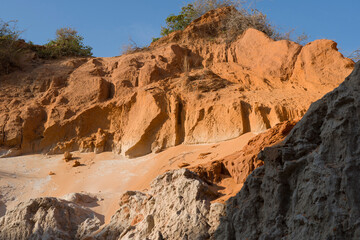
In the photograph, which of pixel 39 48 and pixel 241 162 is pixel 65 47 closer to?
pixel 39 48

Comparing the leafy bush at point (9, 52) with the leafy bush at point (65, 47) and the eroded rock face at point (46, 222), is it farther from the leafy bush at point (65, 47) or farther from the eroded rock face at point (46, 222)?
the eroded rock face at point (46, 222)

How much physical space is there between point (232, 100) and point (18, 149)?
25.4ft

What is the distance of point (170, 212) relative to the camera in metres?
8.19

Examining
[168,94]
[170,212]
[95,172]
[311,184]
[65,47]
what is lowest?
[170,212]

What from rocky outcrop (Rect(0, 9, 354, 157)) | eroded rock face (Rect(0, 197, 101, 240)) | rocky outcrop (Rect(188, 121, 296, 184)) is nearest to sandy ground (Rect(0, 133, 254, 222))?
rocky outcrop (Rect(0, 9, 354, 157))

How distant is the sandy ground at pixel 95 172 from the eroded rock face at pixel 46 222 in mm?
1129

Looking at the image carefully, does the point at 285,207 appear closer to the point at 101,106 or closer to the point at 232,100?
the point at 232,100

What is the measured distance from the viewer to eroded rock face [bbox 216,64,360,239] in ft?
13.7

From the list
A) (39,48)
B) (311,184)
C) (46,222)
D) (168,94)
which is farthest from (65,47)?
(311,184)

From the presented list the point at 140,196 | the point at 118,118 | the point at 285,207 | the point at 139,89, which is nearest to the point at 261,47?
the point at 139,89

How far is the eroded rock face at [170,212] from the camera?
764cm

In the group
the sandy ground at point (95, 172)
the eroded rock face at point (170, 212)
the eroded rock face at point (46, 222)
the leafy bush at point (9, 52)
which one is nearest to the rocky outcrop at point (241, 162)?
the eroded rock face at point (170, 212)

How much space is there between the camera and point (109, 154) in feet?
47.7

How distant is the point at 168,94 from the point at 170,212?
715cm
